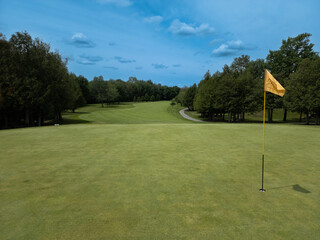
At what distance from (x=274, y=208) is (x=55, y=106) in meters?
42.2

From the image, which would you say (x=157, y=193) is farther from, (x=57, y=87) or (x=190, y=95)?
(x=190, y=95)

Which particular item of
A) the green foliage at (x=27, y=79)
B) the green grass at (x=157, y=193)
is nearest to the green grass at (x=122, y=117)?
Result: the green foliage at (x=27, y=79)

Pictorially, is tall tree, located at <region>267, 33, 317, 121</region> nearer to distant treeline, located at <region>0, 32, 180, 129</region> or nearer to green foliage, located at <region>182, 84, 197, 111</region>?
green foliage, located at <region>182, 84, 197, 111</region>

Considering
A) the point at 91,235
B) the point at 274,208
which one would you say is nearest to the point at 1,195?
the point at 91,235

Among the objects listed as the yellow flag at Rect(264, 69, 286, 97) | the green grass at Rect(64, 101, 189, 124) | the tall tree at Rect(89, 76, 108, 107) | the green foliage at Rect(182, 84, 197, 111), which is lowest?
the green grass at Rect(64, 101, 189, 124)

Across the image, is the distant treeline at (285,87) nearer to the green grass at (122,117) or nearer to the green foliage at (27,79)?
the green grass at (122,117)

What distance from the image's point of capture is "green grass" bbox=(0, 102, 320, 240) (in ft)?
15.0

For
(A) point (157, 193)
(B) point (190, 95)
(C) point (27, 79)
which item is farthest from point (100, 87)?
(A) point (157, 193)

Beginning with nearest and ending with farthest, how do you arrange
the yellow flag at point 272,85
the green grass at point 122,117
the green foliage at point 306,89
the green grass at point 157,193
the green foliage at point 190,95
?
the green grass at point 157,193
the yellow flag at point 272,85
the green foliage at point 306,89
the green grass at point 122,117
the green foliage at point 190,95

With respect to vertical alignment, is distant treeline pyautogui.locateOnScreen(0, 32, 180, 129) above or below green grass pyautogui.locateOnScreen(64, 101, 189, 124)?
above

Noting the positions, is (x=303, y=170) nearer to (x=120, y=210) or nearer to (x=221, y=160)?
(x=221, y=160)

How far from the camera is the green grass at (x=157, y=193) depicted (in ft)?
15.0

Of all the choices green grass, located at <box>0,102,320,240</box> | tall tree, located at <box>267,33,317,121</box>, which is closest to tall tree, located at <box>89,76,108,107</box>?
tall tree, located at <box>267,33,317,121</box>

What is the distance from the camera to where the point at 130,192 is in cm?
644
